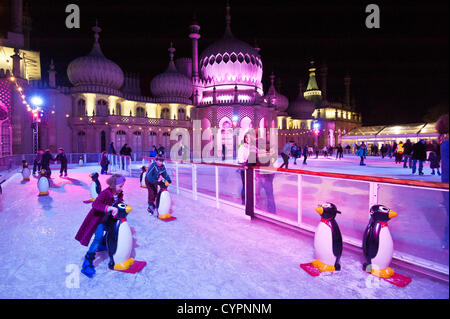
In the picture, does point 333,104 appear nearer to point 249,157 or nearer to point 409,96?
point 409,96

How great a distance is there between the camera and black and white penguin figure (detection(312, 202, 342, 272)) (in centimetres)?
336

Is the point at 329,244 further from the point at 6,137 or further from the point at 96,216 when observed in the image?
the point at 6,137

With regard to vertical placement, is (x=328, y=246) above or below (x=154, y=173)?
below

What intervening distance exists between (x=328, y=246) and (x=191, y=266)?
1.76 m

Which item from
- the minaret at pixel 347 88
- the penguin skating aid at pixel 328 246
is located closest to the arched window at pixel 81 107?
the penguin skating aid at pixel 328 246

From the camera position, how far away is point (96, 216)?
352 centimetres

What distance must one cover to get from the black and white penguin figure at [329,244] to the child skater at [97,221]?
260 cm

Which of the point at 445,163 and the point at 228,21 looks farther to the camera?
the point at 228,21

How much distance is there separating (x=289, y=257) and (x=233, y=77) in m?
34.4

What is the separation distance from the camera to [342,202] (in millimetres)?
6863

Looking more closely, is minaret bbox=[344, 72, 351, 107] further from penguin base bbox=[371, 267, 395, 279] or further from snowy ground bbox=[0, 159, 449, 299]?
penguin base bbox=[371, 267, 395, 279]

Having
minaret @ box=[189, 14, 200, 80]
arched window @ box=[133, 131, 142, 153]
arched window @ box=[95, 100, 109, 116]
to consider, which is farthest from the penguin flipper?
minaret @ box=[189, 14, 200, 80]

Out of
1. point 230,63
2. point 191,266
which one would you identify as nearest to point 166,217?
point 191,266

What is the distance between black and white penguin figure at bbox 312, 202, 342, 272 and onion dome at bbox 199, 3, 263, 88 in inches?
1345
